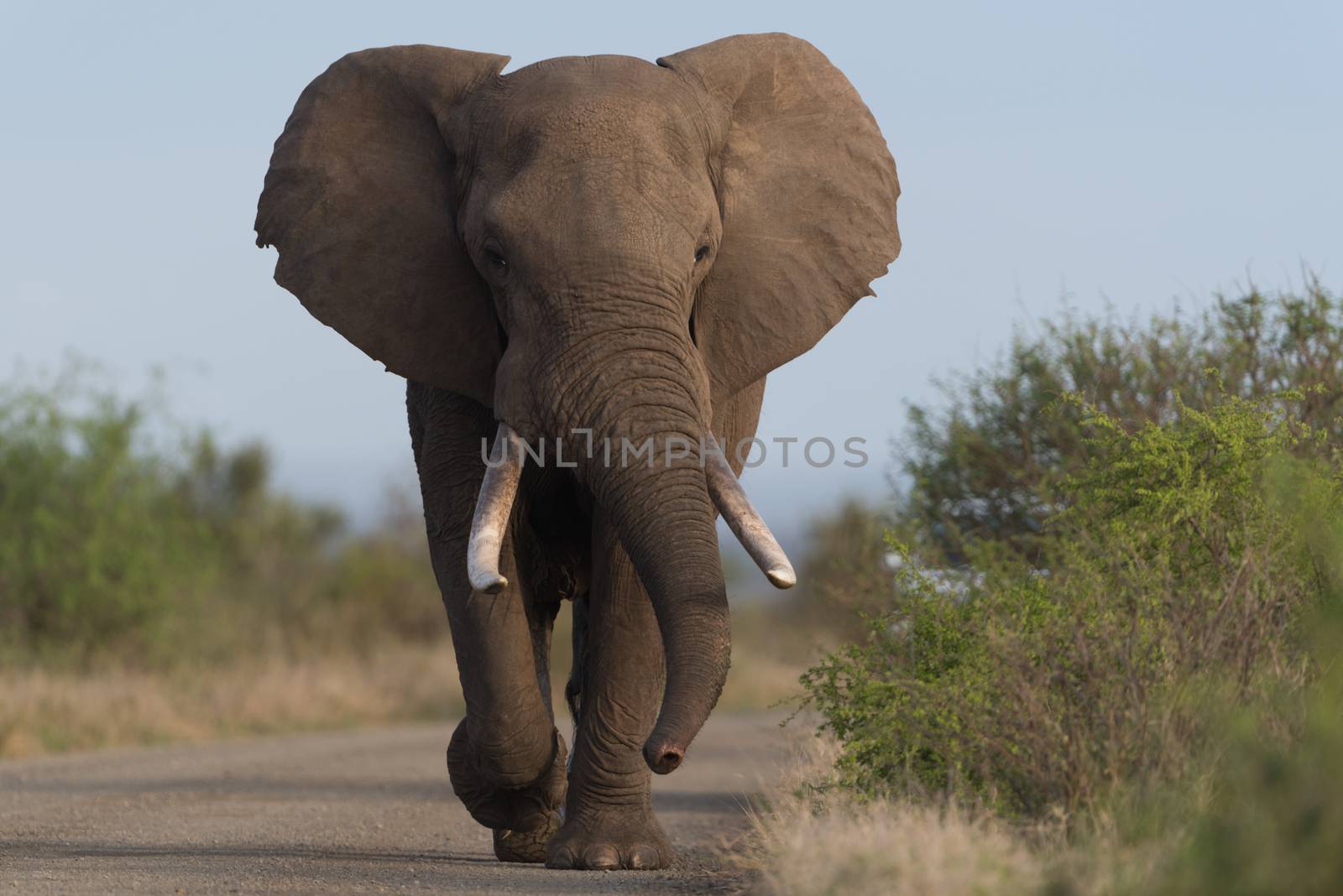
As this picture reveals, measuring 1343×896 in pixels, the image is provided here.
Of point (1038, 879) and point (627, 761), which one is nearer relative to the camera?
point (1038, 879)

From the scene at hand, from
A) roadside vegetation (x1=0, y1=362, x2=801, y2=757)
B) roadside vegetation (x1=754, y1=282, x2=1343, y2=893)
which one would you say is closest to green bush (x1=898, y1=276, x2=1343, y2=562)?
roadside vegetation (x1=754, y1=282, x2=1343, y2=893)

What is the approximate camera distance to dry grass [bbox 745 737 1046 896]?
17.4 feet

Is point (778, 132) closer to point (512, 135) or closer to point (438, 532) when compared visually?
point (512, 135)

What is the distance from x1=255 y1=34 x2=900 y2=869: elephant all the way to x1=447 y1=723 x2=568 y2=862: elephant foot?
0.01m

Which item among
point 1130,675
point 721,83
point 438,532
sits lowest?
point 1130,675

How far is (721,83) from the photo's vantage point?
894cm

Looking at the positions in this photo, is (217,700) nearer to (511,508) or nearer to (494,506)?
(511,508)

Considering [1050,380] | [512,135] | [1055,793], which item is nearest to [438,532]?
[512,135]

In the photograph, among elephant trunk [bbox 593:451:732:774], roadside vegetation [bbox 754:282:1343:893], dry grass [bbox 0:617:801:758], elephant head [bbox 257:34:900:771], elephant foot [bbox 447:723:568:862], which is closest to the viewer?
roadside vegetation [bbox 754:282:1343:893]

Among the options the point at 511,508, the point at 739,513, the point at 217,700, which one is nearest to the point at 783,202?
the point at 739,513

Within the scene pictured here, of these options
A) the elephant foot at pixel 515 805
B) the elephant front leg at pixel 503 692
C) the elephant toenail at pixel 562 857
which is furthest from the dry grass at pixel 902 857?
the elephant foot at pixel 515 805

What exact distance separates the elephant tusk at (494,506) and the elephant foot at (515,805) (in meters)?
1.38

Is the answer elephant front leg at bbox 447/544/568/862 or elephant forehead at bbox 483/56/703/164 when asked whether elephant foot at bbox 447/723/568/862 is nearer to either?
elephant front leg at bbox 447/544/568/862

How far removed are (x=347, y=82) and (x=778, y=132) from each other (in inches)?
79.0
